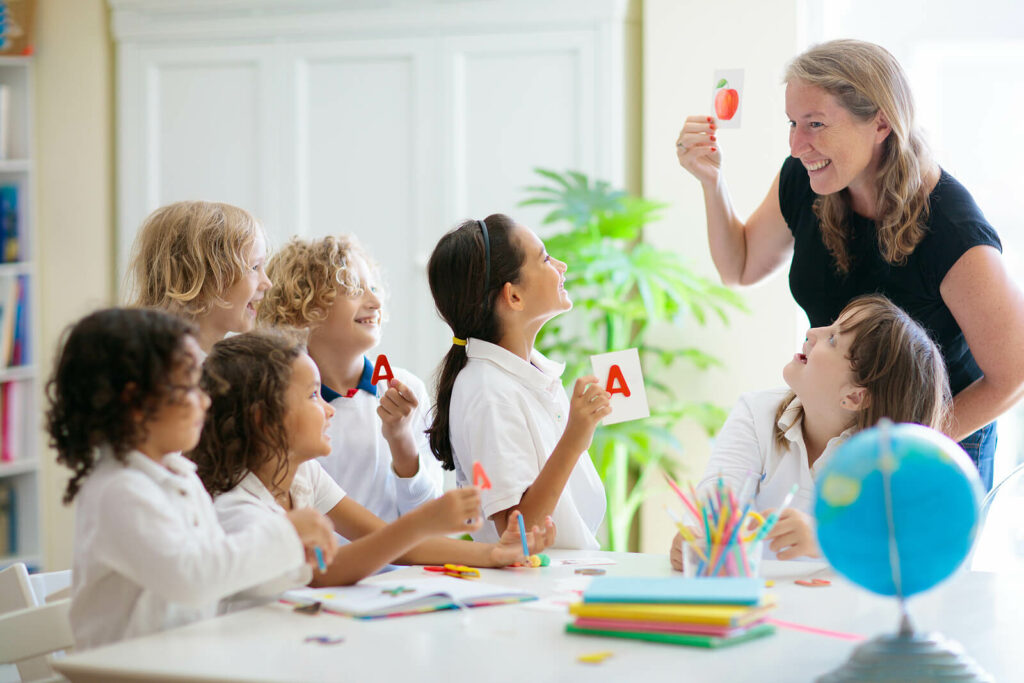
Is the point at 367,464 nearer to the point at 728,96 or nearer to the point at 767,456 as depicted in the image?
the point at 767,456

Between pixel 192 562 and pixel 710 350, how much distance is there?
262cm

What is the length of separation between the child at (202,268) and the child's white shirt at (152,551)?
73 cm

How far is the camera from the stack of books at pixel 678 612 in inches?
45.6

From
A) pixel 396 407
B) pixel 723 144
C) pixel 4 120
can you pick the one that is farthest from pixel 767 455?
pixel 4 120

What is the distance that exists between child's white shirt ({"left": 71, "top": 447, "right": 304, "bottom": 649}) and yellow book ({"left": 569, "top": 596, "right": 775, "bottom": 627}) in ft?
1.20

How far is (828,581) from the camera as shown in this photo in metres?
1.49

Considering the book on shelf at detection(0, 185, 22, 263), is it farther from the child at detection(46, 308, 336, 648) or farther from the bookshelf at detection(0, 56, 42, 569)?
the child at detection(46, 308, 336, 648)

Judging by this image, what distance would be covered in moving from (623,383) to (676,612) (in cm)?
68

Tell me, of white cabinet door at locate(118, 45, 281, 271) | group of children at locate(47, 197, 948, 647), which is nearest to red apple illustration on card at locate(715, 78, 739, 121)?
group of children at locate(47, 197, 948, 647)

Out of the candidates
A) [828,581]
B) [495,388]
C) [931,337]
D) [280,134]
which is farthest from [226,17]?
[828,581]

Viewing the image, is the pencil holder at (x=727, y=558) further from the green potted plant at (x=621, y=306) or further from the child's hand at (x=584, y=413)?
the green potted plant at (x=621, y=306)

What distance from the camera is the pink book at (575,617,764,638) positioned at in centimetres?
115

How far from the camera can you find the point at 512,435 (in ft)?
6.02

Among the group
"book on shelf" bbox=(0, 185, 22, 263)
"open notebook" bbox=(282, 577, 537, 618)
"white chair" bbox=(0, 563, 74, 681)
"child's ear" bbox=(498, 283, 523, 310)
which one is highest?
"book on shelf" bbox=(0, 185, 22, 263)
